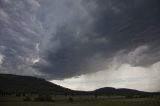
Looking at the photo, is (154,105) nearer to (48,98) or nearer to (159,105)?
(159,105)

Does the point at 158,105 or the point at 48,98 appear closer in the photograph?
the point at 158,105

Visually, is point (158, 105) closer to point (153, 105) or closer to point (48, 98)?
point (153, 105)

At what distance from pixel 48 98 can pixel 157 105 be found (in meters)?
83.1

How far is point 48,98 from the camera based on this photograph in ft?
478

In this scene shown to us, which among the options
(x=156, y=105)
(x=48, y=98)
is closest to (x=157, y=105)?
(x=156, y=105)

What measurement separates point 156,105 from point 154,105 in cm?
70

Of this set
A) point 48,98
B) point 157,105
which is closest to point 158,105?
point 157,105

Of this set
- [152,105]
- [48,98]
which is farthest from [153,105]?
[48,98]

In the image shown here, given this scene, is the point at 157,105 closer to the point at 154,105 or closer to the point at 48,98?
the point at 154,105

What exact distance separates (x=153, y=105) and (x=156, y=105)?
1.05 m

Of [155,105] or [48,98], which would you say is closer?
[155,105]

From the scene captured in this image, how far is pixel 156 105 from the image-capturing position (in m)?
79.2

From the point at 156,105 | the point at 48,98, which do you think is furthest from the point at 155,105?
the point at 48,98

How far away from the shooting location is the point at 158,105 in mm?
78625
